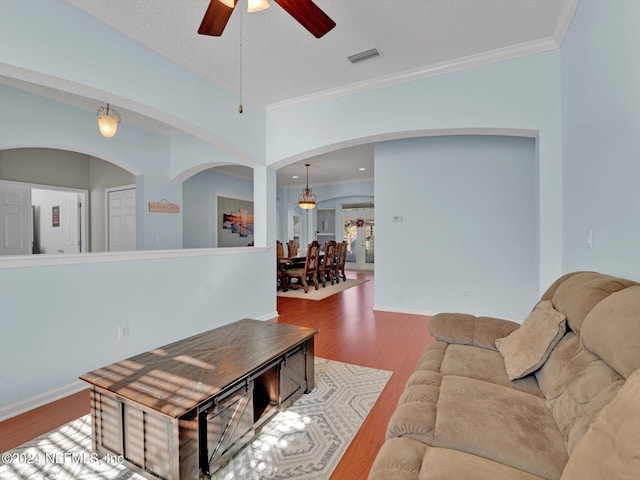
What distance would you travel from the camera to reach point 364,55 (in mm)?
3154

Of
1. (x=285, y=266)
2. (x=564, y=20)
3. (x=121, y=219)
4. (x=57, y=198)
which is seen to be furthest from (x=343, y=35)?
(x=57, y=198)

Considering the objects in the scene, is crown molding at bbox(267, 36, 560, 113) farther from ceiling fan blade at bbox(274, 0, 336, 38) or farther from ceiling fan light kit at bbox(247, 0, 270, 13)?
ceiling fan light kit at bbox(247, 0, 270, 13)

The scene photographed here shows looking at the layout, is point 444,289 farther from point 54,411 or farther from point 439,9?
point 54,411

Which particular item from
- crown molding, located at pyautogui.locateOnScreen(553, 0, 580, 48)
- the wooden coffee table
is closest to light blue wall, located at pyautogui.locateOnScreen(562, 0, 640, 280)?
crown molding, located at pyautogui.locateOnScreen(553, 0, 580, 48)

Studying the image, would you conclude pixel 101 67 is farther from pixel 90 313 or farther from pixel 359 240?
pixel 359 240

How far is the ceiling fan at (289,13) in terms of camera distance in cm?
179

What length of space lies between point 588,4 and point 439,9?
0.97 metres

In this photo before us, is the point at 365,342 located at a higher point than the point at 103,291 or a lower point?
lower

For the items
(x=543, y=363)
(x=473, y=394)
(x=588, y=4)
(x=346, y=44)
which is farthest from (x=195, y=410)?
(x=588, y=4)

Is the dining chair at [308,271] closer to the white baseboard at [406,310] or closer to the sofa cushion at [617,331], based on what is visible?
the white baseboard at [406,310]

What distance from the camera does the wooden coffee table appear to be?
1.43 meters

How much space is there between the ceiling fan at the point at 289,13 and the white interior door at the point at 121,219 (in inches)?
164

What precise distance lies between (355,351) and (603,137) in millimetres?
2633

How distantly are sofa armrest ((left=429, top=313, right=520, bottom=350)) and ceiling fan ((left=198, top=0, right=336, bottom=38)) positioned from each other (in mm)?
Answer: 2143
